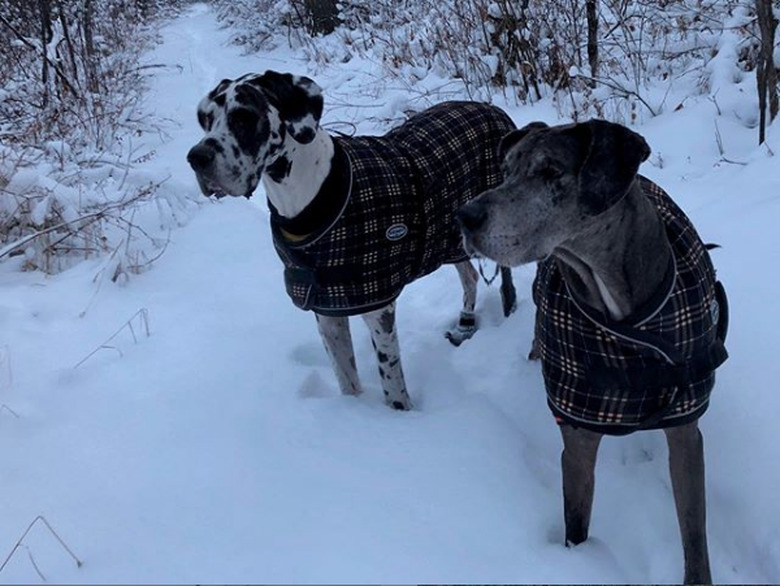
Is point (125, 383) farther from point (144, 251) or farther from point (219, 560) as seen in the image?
point (144, 251)

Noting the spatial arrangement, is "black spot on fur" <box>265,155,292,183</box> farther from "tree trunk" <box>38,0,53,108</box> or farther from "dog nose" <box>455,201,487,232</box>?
"tree trunk" <box>38,0,53,108</box>

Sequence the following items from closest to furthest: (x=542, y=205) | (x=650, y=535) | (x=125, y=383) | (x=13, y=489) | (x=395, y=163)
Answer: (x=542, y=205)
(x=650, y=535)
(x=13, y=489)
(x=395, y=163)
(x=125, y=383)

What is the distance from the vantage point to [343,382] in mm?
2936

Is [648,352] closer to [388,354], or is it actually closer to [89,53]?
[388,354]

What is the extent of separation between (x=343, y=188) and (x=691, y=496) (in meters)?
1.52

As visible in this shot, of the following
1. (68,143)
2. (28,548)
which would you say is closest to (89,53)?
(68,143)

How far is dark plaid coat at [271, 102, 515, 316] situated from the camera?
2.52 meters

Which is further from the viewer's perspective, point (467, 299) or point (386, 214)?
point (467, 299)

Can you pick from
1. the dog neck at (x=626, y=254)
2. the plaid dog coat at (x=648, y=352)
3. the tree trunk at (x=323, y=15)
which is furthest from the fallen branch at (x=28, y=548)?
the tree trunk at (x=323, y=15)

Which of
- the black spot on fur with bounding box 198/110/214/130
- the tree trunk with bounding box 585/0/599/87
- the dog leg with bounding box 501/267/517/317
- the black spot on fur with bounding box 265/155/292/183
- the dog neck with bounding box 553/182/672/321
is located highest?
the black spot on fur with bounding box 198/110/214/130

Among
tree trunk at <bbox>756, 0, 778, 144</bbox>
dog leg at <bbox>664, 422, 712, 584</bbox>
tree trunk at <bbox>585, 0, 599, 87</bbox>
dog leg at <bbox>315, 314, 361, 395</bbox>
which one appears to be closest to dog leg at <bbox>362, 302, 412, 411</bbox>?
dog leg at <bbox>315, 314, 361, 395</bbox>

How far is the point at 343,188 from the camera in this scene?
2514 mm

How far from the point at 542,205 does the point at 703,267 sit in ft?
1.73

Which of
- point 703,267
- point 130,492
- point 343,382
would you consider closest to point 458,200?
point 343,382
